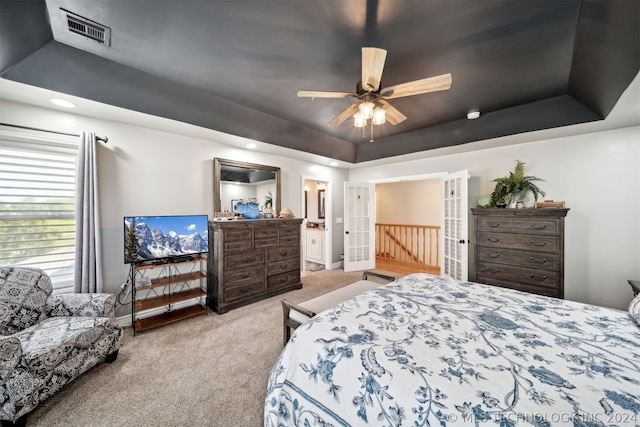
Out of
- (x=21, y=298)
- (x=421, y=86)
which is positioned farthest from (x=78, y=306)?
(x=421, y=86)

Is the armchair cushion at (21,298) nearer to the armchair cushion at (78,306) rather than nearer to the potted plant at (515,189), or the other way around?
the armchair cushion at (78,306)

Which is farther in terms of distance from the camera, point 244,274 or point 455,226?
point 455,226

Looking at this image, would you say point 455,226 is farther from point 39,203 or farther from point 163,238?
point 39,203

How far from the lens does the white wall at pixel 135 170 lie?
8.19ft

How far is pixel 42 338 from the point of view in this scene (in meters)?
1.68

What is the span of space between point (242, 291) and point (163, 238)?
1229mm

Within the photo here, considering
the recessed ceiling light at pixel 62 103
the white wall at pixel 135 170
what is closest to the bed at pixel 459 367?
the white wall at pixel 135 170

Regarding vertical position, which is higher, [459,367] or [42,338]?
[459,367]

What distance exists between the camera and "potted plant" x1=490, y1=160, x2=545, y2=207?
3270 mm

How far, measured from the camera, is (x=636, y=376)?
922 mm

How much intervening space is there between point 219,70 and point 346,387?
105 inches

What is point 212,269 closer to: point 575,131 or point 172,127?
point 172,127

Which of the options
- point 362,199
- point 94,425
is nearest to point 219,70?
point 94,425

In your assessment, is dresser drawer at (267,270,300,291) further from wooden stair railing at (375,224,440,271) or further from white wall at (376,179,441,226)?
white wall at (376,179,441,226)
